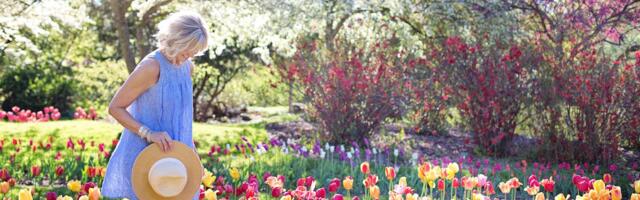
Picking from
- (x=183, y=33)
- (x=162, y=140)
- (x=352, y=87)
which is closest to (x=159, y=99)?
(x=162, y=140)

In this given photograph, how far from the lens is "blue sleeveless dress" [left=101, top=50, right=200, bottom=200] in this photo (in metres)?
2.91

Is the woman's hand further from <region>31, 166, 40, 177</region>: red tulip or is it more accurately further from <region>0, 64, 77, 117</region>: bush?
<region>0, 64, 77, 117</region>: bush

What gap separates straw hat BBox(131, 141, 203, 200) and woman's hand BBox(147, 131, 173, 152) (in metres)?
0.01

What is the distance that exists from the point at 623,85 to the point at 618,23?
6.76 ft

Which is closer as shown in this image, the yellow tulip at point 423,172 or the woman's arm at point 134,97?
the woman's arm at point 134,97

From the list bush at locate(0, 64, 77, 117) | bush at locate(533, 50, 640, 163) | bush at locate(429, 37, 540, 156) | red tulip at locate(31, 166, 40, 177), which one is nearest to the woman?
red tulip at locate(31, 166, 40, 177)

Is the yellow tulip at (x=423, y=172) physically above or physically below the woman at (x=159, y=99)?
below

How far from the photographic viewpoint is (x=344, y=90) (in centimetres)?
751

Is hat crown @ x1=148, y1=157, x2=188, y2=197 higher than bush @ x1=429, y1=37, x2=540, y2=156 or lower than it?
lower

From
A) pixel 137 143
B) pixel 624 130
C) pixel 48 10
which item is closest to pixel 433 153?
pixel 624 130

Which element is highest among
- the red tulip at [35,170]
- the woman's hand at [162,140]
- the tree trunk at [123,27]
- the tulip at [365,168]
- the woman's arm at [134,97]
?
the tree trunk at [123,27]

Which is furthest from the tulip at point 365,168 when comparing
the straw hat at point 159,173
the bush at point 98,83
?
the bush at point 98,83

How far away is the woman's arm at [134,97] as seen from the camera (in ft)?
9.19

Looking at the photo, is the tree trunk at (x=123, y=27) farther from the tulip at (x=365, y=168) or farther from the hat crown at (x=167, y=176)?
the hat crown at (x=167, y=176)
